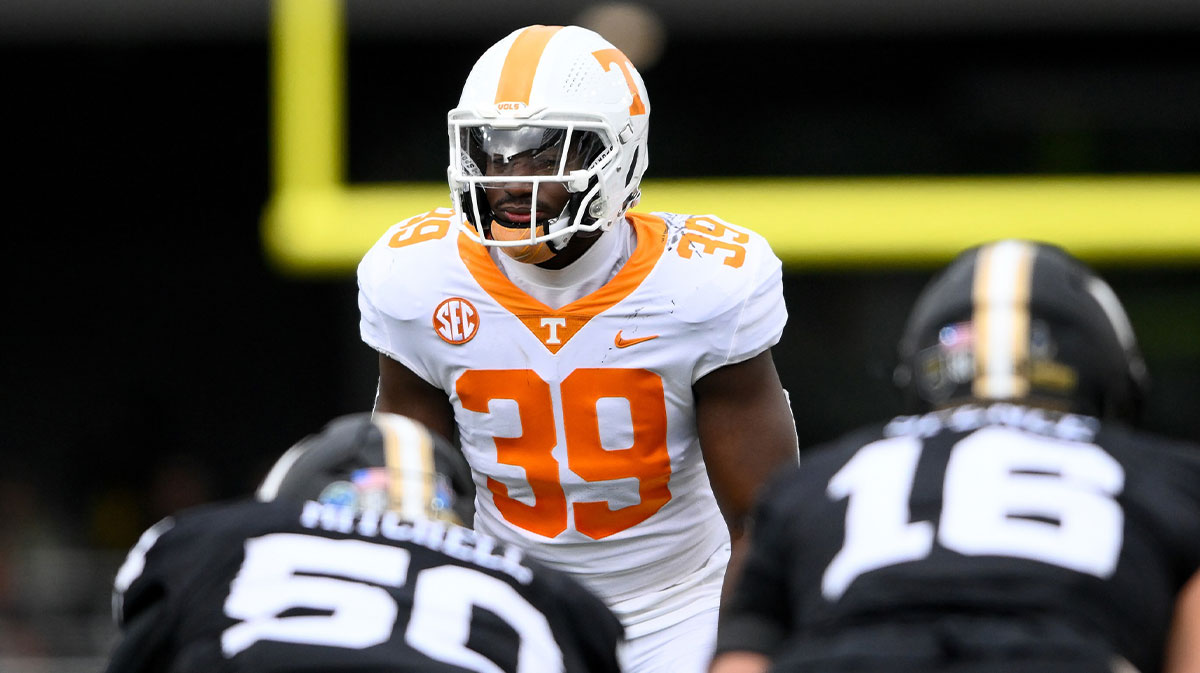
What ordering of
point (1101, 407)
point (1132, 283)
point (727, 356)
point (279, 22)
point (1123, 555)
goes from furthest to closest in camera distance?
point (1132, 283), point (279, 22), point (727, 356), point (1101, 407), point (1123, 555)

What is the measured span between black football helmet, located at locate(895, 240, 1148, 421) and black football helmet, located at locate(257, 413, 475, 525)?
2.10 ft

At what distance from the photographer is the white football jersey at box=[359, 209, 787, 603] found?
11.2 ft

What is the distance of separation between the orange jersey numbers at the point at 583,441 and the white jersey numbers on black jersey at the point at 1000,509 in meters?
1.23

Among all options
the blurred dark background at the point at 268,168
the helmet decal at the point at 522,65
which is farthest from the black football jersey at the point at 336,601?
the blurred dark background at the point at 268,168

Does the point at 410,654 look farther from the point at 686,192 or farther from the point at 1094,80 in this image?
the point at 1094,80

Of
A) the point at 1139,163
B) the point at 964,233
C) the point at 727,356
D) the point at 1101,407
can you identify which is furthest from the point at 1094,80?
the point at 1101,407

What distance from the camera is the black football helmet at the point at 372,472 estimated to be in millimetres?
2438

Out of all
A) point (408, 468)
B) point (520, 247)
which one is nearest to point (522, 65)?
point (520, 247)

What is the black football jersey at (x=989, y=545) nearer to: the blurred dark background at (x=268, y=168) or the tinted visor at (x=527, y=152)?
the tinted visor at (x=527, y=152)

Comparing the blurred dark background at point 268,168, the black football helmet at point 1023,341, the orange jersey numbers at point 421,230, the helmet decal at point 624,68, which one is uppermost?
the helmet decal at point 624,68

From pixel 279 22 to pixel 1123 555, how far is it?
19.0 feet

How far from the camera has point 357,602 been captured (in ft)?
7.39

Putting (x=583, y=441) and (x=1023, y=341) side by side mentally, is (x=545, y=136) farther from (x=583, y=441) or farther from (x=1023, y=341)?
(x=1023, y=341)

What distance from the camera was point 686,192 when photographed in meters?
7.43
